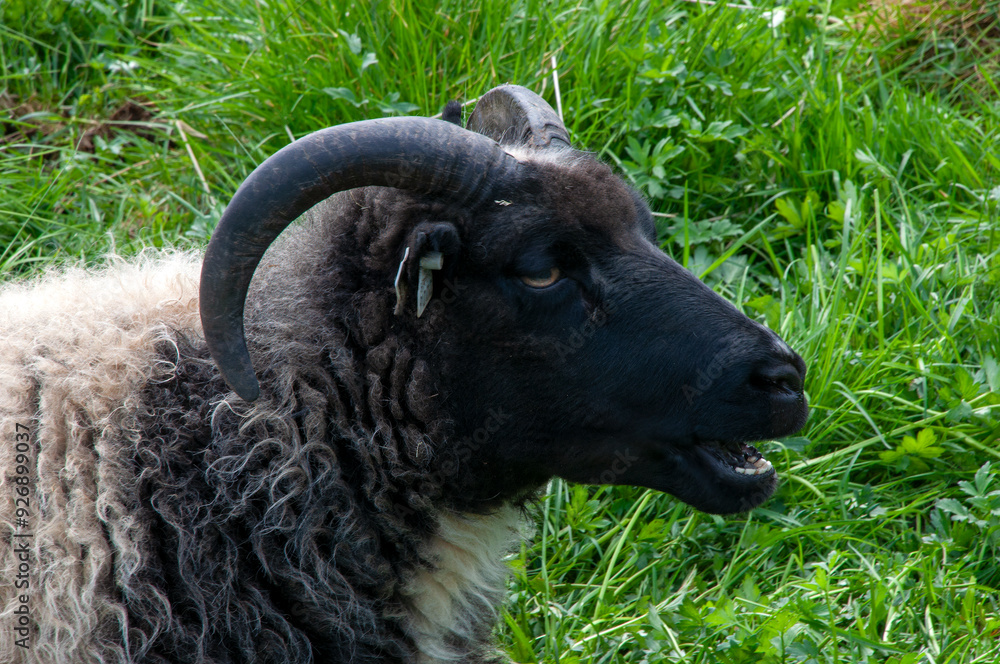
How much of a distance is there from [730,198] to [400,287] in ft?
10.8

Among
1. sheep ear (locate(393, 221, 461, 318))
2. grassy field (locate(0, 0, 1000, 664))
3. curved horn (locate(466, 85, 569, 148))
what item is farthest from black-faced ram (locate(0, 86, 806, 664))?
grassy field (locate(0, 0, 1000, 664))

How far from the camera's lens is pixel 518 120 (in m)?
3.63

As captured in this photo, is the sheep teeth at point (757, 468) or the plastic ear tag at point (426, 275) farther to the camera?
the sheep teeth at point (757, 468)

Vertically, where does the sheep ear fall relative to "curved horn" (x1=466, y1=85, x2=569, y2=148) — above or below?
below

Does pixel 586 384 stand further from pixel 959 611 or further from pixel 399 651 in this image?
pixel 959 611

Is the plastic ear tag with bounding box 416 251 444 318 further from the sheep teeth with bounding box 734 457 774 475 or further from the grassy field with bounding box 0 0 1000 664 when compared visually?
the grassy field with bounding box 0 0 1000 664

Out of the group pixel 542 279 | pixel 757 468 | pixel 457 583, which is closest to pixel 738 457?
pixel 757 468

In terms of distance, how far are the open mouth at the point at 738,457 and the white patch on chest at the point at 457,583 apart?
726mm

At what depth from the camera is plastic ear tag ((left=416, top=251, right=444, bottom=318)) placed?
2848 millimetres

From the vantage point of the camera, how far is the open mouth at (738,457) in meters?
3.12

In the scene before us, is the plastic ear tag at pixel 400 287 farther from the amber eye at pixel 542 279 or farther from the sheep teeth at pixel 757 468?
the sheep teeth at pixel 757 468

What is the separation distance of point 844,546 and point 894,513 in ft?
0.83

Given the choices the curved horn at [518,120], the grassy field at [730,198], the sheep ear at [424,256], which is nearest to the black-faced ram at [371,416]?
the sheep ear at [424,256]

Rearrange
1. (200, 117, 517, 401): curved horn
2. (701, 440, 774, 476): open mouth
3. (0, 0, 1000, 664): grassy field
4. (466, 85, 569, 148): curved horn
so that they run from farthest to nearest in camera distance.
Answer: (0, 0, 1000, 664): grassy field, (466, 85, 569, 148): curved horn, (701, 440, 774, 476): open mouth, (200, 117, 517, 401): curved horn
